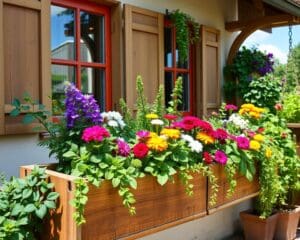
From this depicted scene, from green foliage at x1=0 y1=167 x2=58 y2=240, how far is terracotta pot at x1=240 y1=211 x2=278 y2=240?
2434 mm

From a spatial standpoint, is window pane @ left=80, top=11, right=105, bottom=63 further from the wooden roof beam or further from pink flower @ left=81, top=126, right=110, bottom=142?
the wooden roof beam

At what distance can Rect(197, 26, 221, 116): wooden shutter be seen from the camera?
4230 millimetres

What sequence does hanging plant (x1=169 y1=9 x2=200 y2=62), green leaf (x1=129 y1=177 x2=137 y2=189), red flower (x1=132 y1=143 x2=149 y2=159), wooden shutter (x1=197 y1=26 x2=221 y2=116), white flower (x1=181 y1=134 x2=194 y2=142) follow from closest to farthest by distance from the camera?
green leaf (x1=129 y1=177 x2=137 y2=189) → red flower (x1=132 y1=143 x2=149 y2=159) → white flower (x1=181 y1=134 x2=194 y2=142) → hanging plant (x1=169 y1=9 x2=200 y2=62) → wooden shutter (x1=197 y1=26 x2=221 y2=116)

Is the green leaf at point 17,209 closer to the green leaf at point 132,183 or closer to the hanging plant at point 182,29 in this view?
the green leaf at point 132,183

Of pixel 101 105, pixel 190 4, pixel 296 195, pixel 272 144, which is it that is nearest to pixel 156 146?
pixel 101 105

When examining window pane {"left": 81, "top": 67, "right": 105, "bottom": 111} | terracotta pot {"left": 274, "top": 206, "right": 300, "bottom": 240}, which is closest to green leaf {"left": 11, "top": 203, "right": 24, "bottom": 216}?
window pane {"left": 81, "top": 67, "right": 105, "bottom": 111}

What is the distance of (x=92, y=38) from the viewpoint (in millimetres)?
3305

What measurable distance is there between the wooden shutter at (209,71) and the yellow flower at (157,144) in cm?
202

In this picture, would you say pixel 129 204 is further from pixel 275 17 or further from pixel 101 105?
pixel 275 17

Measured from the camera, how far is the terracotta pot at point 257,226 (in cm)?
387

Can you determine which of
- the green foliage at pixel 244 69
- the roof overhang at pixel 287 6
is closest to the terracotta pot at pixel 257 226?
the green foliage at pixel 244 69

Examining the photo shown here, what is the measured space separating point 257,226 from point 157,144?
2123mm

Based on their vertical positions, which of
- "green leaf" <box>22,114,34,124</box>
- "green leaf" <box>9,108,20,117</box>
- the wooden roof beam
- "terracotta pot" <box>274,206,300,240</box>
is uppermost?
the wooden roof beam

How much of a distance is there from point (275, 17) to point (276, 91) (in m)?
0.78
